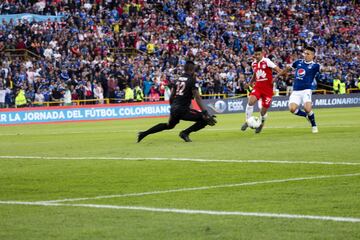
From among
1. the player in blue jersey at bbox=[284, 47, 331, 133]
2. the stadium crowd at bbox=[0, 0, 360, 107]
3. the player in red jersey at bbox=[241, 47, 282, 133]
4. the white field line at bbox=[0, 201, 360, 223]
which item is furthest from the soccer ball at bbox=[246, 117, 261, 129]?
the stadium crowd at bbox=[0, 0, 360, 107]

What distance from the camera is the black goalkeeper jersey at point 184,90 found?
1981cm

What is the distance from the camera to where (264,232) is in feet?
25.1

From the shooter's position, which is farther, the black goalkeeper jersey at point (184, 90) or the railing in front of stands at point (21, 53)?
the railing in front of stands at point (21, 53)

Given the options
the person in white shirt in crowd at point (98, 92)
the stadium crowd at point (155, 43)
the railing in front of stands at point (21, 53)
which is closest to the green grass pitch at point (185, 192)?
the stadium crowd at point (155, 43)

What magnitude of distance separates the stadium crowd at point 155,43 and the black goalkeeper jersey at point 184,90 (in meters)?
21.4

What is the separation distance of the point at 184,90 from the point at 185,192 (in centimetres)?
946

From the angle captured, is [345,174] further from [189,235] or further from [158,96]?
[158,96]

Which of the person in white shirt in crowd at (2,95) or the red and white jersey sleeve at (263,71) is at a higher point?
the red and white jersey sleeve at (263,71)

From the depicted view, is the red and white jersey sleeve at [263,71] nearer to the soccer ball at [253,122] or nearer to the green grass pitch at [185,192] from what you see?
Answer: the soccer ball at [253,122]

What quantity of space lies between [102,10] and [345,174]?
126 ft

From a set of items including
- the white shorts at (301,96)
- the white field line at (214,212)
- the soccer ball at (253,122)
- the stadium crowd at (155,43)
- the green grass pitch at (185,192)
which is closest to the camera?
the green grass pitch at (185,192)

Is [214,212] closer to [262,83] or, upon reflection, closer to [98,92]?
[262,83]

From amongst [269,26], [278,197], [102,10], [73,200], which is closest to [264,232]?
[278,197]

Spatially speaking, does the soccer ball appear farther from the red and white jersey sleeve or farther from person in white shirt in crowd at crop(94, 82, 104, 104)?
person in white shirt in crowd at crop(94, 82, 104, 104)
